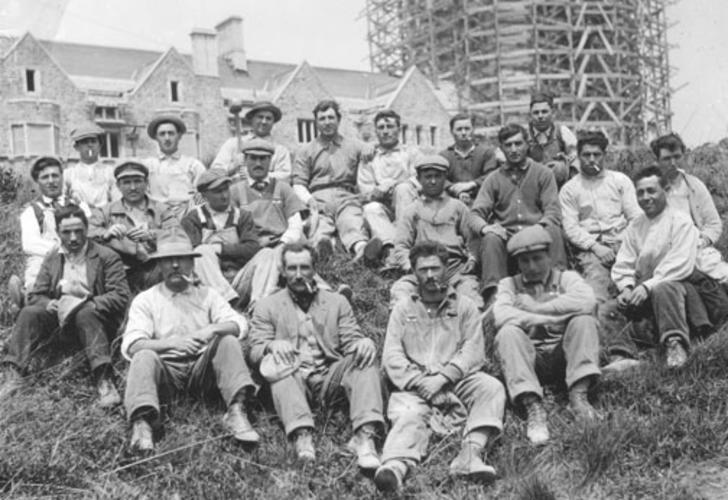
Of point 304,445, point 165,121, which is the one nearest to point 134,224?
point 165,121

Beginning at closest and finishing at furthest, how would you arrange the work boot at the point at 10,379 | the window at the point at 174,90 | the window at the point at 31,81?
1. the work boot at the point at 10,379
2. the window at the point at 31,81
3. the window at the point at 174,90

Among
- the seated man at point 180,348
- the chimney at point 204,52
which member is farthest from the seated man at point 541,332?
the chimney at point 204,52

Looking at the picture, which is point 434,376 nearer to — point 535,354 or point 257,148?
point 535,354

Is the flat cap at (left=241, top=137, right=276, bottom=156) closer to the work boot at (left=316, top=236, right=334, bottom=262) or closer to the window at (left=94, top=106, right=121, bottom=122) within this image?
the work boot at (left=316, top=236, right=334, bottom=262)

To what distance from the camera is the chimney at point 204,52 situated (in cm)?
3847

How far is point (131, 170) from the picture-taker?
792cm

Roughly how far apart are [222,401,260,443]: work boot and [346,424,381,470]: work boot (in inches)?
26.0

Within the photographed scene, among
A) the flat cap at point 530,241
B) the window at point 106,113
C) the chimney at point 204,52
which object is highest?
the chimney at point 204,52

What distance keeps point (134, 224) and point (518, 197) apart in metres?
3.56

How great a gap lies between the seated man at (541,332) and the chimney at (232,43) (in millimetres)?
37021

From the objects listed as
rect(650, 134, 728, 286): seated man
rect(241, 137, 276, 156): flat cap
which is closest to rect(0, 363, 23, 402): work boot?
rect(241, 137, 276, 156): flat cap

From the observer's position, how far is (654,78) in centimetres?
4294

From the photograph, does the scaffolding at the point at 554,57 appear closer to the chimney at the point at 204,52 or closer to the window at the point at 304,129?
the window at the point at 304,129

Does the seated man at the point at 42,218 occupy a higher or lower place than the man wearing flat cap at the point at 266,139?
lower
